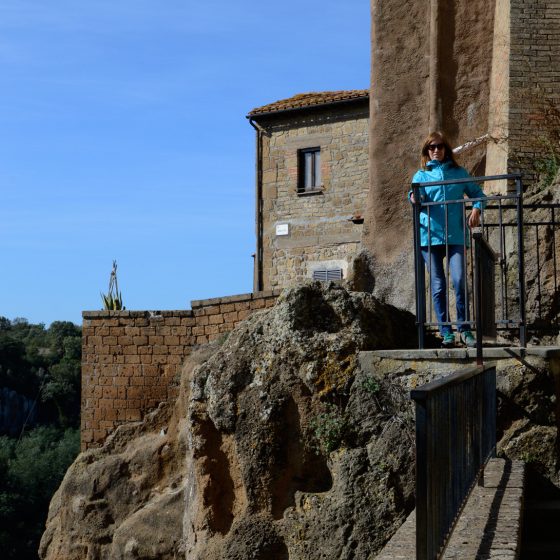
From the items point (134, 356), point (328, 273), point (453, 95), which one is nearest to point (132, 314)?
point (134, 356)

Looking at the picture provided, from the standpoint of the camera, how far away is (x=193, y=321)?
51.6 feet

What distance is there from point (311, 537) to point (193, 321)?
9.28m

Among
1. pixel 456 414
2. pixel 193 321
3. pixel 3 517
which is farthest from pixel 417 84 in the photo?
pixel 3 517

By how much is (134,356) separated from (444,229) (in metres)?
9.61

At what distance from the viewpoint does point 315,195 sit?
24938mm

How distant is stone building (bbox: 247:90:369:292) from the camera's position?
24.4 metres

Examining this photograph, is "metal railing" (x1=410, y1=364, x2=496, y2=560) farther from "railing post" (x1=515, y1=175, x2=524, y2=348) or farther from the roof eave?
the roof eave

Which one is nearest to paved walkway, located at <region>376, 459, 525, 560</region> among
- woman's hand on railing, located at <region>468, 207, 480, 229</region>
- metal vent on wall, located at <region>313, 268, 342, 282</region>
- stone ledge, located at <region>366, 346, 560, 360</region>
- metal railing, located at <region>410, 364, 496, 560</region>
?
metal railing, located at <region>410, 364, 496, 560</region>

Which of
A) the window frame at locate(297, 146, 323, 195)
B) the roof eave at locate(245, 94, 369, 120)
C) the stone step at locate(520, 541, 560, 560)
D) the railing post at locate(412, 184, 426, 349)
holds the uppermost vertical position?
the roof eave at locate(245, 94, 369, 120)

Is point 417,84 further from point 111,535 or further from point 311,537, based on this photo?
point 311,537

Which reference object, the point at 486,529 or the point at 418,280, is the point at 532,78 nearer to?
the point at 418,280

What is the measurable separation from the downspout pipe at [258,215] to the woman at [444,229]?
1726cm

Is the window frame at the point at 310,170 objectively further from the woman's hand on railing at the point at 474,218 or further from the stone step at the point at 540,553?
the stone step at the point at 540,553

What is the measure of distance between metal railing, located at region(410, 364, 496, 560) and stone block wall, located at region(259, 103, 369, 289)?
18713 mm
